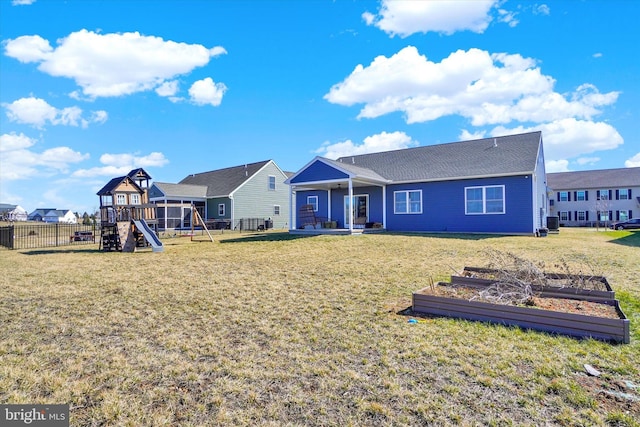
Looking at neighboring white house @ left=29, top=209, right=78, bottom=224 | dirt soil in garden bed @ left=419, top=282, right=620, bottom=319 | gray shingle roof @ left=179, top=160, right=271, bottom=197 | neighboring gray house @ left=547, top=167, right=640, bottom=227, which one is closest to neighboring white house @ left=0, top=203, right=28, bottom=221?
neighboring white house @ left=29, top=209, right=78, bottom=224

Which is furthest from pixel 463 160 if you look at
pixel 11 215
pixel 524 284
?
pixel 11 215

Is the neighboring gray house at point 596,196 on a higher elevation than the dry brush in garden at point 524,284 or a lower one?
higher

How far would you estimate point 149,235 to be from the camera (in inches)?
594

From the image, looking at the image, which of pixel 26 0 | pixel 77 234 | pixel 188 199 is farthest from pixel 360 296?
pixel 188 199

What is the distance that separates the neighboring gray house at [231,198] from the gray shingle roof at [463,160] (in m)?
11.8

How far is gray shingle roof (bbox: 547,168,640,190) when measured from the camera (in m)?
41.9

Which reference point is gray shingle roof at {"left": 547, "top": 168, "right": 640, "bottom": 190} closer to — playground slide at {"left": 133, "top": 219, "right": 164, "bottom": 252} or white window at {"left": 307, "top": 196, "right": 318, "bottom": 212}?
white window at {"left": 307, "top": 196, "right": 318, "bottom": 212}

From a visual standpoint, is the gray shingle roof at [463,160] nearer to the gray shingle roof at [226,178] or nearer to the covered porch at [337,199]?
the covered porch at [337,199]

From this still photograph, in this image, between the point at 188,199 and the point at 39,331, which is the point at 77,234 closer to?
the point at 188,199

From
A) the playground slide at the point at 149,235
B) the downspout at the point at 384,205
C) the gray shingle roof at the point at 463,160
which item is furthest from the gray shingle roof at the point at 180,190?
the downspout at the point at 384,205

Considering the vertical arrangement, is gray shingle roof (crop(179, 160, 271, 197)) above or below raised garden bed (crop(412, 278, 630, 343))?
above

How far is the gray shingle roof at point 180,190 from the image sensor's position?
28922 mm

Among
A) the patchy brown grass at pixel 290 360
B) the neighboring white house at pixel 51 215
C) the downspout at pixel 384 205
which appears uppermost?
the neighboring white house at pixel 51 215

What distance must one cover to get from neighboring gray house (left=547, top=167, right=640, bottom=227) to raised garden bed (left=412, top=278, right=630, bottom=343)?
1703 inches
